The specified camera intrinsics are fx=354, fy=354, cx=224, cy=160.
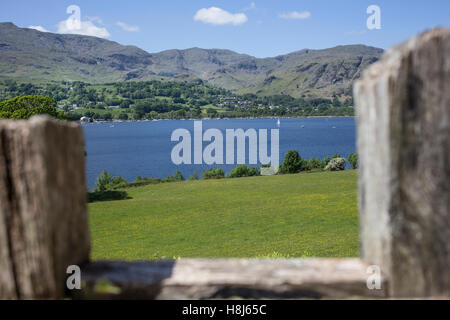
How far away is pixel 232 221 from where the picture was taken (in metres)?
37.1

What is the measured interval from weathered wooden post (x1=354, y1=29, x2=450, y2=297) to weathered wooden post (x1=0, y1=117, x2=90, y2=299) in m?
1.95

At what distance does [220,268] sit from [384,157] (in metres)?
1.28

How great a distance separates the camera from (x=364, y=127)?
231cm

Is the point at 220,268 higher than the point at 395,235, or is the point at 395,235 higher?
the point at 395,235

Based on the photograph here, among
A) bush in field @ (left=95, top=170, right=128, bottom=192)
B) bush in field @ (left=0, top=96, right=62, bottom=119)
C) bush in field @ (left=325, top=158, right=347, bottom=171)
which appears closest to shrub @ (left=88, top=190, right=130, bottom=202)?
bush in field @ (left=95, top=170, right=128, bottom=192)

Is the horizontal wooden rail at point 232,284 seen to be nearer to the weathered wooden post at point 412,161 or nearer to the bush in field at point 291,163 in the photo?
the weathered wooden post at point 412,161

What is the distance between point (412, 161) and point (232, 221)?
3565 centimetres

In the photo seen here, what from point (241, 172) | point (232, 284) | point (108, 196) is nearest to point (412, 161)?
point (232, 284)

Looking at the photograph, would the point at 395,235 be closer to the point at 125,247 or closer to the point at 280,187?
the point at 125,247

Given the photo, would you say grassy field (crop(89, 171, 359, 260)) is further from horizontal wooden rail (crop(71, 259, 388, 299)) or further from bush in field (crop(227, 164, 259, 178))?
bush in field (crop(227, 164, 259, 178))

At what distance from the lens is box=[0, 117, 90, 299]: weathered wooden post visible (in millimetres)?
2021

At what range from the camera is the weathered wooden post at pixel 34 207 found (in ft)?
6.63
